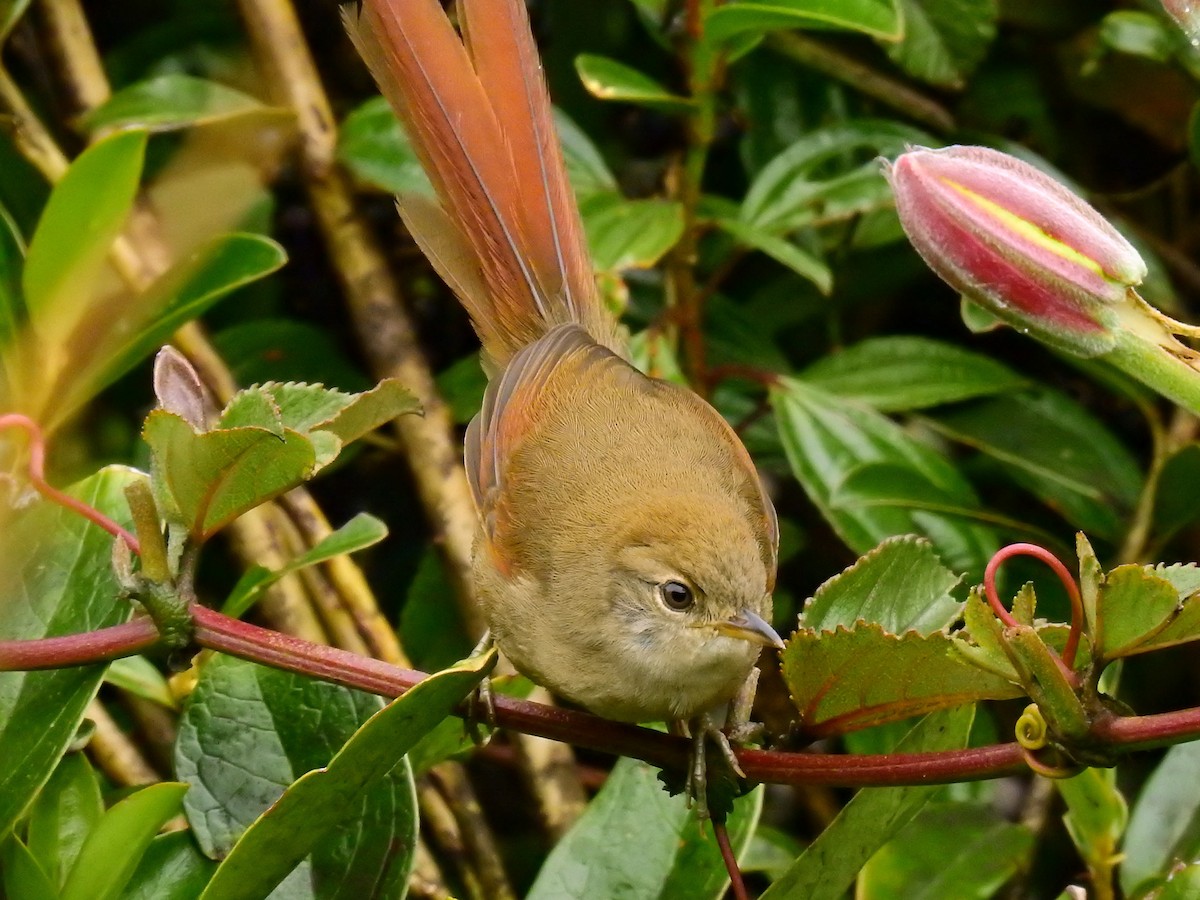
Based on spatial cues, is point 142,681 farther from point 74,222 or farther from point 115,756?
point 74,222

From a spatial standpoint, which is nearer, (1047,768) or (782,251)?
(1047,768)

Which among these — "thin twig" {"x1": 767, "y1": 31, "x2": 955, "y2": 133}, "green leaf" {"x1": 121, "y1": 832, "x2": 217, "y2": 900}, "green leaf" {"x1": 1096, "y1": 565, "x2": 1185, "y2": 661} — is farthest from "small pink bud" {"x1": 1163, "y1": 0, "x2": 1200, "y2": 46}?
"green leaf" {"x1": 121, "y1": 832, "x2": 217, "y2": 900}

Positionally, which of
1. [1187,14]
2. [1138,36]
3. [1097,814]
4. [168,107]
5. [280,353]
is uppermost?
[1187,14]

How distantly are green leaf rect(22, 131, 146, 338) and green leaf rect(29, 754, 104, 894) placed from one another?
554 mm

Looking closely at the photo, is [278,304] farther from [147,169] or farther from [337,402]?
[337,402]

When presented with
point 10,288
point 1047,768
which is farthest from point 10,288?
point 1047,768

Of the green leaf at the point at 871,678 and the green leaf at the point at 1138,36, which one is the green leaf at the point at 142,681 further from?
the green leaf at the point at 1138,36

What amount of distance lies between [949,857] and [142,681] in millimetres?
1061

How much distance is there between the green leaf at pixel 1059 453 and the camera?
88.4 inches

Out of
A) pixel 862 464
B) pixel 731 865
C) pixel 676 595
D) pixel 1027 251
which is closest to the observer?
pixel 1027 251

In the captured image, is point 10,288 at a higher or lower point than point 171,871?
higher

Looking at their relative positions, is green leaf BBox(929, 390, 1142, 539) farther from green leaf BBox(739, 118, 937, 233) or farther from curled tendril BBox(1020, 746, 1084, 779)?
curled tendril BBox(1020, 746, 1084, 779)

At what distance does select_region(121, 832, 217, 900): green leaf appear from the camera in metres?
1.56

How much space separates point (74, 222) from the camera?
1.83m
